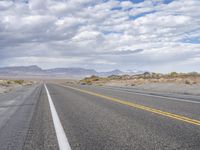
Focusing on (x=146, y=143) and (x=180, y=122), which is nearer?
(x=146, y=143)

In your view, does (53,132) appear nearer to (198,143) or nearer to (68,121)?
(68,121)

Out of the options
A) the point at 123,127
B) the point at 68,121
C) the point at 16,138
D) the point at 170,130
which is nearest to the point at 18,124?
the point at 68,121

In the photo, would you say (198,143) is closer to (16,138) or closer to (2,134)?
(16,138)

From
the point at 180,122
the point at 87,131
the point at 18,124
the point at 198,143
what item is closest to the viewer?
the point at 198,143

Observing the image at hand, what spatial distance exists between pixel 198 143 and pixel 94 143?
7.18ft

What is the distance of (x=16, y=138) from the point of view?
7.63 m

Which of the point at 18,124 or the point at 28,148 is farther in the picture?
the point at 18,124

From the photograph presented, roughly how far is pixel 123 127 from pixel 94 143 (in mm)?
2113

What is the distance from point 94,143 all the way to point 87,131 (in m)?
1.52

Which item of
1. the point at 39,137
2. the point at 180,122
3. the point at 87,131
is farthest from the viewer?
the point at 180,122

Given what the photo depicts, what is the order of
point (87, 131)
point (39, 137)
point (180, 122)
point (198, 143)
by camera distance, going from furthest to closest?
point (180, 122)
point (87, 131)
point (39, 137)
point (198, 143)

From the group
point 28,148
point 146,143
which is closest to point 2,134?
point 28,148

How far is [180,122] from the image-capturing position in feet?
30.5

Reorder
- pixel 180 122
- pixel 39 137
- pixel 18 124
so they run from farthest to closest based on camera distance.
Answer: pixel 18 124
pixel 180 122
pixel 39 137
